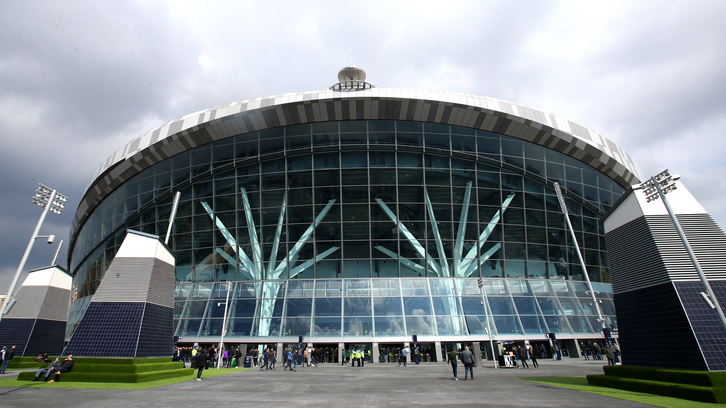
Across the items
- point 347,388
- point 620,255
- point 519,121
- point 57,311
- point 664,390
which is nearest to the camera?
point 664,390

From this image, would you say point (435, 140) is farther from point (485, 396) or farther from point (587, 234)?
point (485, 396)

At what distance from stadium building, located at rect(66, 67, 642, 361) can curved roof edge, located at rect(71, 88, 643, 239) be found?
13 centimetres

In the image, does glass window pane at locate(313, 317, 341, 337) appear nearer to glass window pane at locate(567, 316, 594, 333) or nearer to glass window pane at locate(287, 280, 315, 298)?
glass window pane at locate(287, 280, 315, 298)

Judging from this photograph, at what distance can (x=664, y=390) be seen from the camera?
1337cm

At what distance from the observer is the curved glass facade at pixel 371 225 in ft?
124

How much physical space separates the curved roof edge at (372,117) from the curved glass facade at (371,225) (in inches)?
40.9

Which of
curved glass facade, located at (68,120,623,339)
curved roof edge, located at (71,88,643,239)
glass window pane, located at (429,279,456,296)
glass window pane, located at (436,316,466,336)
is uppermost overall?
curved roof edge, located at (71,88,643,239)

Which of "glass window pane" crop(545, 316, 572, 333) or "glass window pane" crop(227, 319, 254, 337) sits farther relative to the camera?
"glass window pane" crop(545, 316, 572, 333)

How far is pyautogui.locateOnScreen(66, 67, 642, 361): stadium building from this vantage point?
3675cm

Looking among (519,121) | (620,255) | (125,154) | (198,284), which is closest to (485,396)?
(620,255)

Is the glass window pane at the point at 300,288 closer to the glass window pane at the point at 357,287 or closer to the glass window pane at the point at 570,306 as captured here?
the glass window pane at the point at 357,287

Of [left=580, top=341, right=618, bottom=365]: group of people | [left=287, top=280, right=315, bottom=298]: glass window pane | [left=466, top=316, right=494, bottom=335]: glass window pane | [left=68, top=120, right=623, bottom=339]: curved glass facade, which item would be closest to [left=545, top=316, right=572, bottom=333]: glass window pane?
[left=68, top=120, right=623, bottom=339]: curved glass facade

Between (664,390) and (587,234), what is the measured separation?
32.6 metres

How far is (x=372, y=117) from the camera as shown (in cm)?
3797
